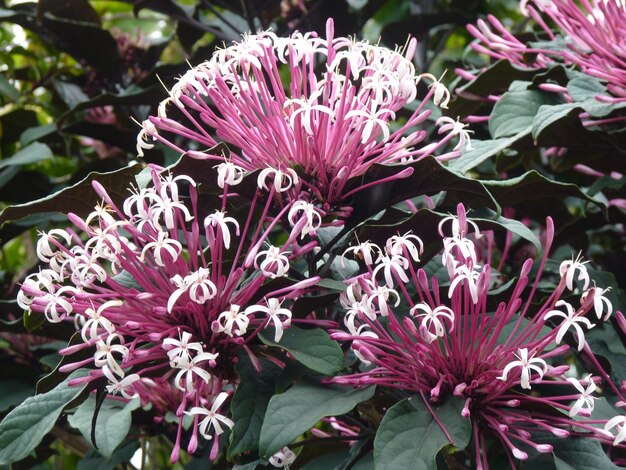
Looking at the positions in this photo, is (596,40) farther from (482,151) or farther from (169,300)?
(169,300)

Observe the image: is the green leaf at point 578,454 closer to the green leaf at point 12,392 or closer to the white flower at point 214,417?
the white flower at point 214,417

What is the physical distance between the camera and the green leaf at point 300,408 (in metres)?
0.94

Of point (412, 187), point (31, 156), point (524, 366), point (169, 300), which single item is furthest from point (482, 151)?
point (31, 156)

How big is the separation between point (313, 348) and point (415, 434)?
0.16 metres

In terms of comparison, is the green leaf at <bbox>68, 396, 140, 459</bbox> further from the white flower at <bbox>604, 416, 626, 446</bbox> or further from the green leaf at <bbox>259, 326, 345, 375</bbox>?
the white flower at <bbox>604, 416, 626, 446</bbox>

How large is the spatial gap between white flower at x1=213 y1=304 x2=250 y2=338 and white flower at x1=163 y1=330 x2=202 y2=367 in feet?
0.12

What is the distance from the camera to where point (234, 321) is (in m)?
1.00

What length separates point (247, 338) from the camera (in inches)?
41.6

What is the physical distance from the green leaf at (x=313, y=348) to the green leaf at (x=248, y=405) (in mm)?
61

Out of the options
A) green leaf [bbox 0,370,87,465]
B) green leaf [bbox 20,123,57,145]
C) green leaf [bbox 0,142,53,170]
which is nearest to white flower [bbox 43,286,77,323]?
green leaf [bbox 0,370,87,465]

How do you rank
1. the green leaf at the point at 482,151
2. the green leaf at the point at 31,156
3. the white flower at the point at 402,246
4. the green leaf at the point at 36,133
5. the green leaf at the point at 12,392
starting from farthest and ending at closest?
the green leaf at the point at 36,133 < the green leaf at the point at 31,156 < the green leaf at the point at 12,392 < the green leaf at the point at 482,151 < the white flower at the point at 402,246

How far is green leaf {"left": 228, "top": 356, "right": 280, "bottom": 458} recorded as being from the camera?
3.27 feet

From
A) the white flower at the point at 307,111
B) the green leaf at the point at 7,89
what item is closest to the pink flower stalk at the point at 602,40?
the white flower at the point at 307,111

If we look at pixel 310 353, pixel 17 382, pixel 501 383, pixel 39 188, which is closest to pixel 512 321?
pixel 501 383
